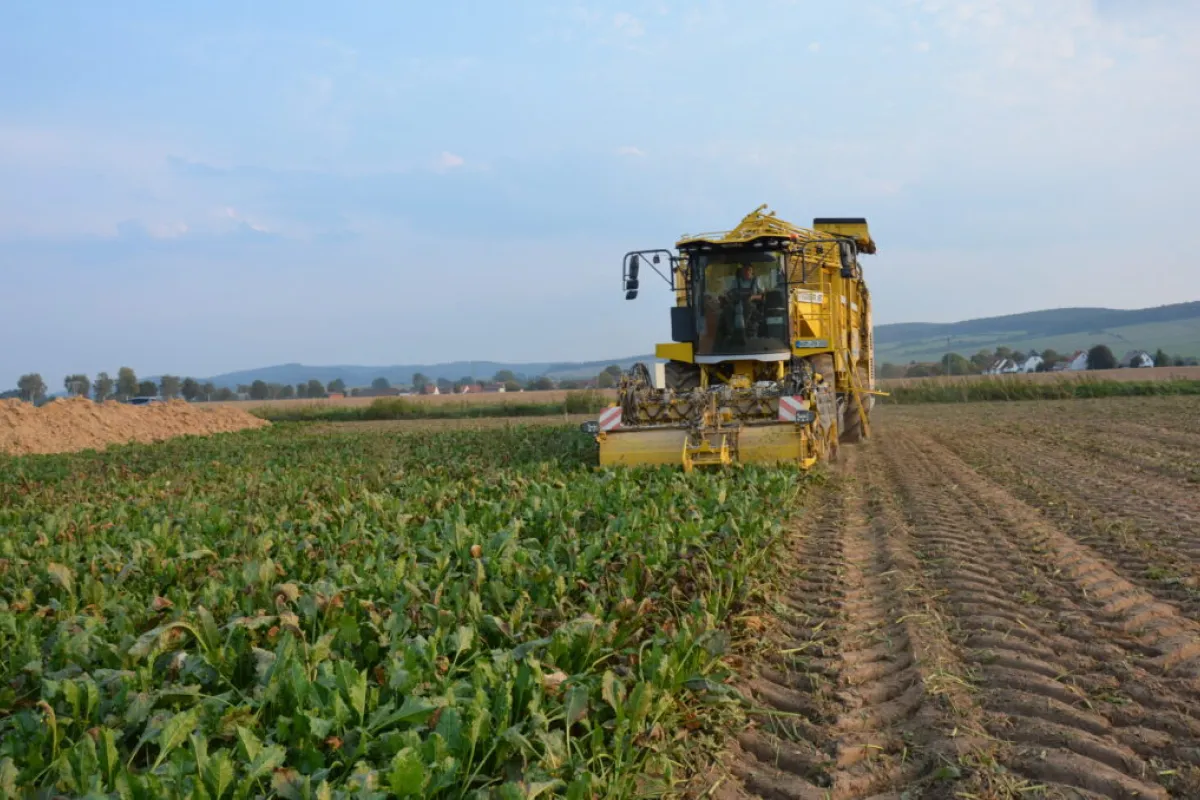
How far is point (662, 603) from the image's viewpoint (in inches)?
191

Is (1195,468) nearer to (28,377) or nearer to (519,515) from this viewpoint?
(519,515)

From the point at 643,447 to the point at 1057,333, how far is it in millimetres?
135895

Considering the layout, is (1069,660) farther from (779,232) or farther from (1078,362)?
(1078,362)

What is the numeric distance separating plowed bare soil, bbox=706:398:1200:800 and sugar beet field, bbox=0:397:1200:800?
0.7 inches

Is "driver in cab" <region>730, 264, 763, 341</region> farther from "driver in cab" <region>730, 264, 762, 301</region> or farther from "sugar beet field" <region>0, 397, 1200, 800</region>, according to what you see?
"sugar beet field" <region>0, 397, 1200, 800</region>

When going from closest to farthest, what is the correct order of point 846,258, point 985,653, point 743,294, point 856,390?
point 985,653
point 743,294
point 846,258
point 856,390

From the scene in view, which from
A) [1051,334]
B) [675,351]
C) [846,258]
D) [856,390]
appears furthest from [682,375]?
[1051,334]

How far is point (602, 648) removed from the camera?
3.90 m

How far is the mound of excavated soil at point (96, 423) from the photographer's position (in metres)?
19.3

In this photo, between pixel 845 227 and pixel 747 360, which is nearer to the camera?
pixel 747 360

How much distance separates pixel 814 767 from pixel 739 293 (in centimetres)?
997

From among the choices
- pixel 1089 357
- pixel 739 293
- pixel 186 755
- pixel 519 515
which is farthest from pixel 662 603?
pixel 1089 357

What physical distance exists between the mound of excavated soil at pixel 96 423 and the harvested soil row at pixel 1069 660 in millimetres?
18682

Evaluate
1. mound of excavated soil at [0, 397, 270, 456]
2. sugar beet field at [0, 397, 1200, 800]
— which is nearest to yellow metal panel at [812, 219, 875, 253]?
sugar beet field at [0, 397, 1200, 800]
